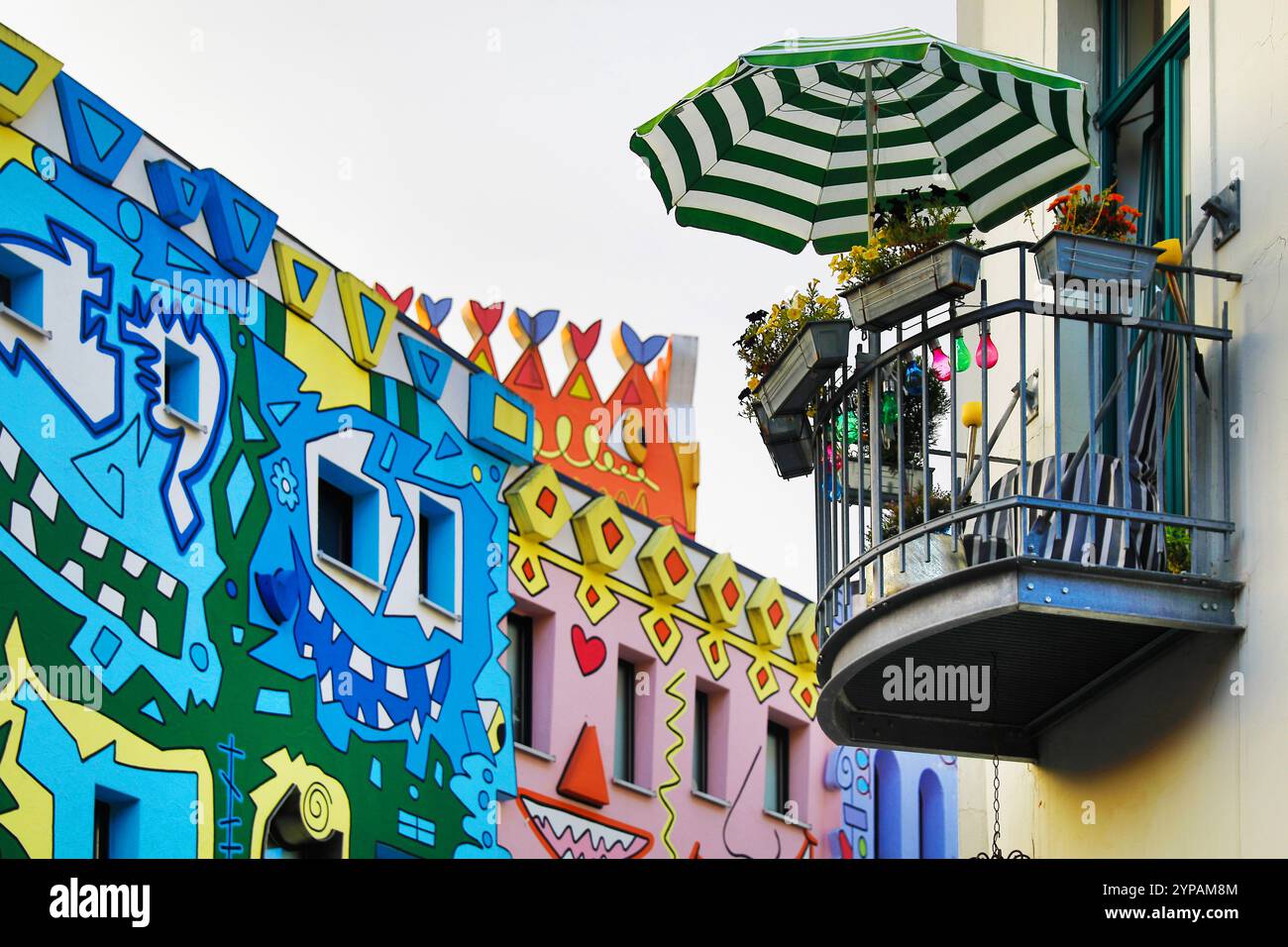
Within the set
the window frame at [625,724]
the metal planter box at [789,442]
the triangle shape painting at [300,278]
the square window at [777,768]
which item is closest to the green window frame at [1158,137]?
the metal planter box at [789,442]

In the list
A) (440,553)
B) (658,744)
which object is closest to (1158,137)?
(440,553)

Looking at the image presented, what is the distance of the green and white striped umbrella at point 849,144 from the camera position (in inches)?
484

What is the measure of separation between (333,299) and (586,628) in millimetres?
5335

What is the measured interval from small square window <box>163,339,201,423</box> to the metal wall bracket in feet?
31.0

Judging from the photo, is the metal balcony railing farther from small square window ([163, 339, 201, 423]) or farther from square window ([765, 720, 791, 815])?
square window ([765, 720, 791, 815])

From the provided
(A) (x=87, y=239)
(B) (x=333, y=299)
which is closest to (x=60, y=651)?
(A) (x=87, y=239)

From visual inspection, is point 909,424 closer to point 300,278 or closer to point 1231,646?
point 1231,646

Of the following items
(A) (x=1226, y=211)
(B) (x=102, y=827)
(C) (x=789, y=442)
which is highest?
(A) (x=1226, y=211)

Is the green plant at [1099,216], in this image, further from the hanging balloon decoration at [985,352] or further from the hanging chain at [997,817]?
the hanging chain at [997,817]

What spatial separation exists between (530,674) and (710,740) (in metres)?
3.77

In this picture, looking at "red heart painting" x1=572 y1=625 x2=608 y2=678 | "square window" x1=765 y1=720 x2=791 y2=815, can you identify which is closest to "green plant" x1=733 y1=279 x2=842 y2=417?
"red heart painting" x1=572 y1=625 x2=608 y2=678

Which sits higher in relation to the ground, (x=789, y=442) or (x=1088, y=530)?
(x=789, y=442)

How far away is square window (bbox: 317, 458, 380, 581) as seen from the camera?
808 inches

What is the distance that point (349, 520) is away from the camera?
20938 millimetres
